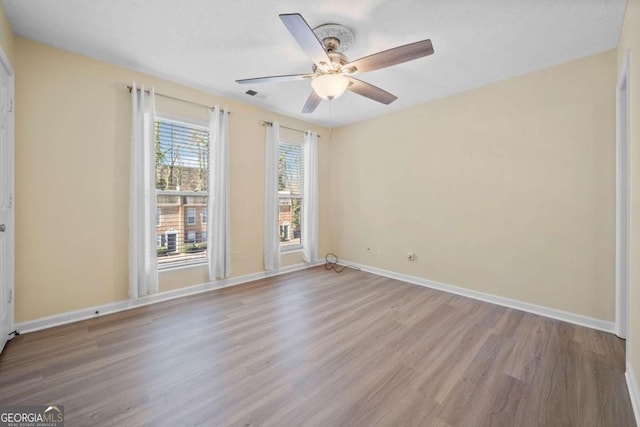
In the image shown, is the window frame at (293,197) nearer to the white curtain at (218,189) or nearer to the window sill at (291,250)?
the window sill at (291,250)

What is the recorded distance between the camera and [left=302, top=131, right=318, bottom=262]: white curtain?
4633 millimetres

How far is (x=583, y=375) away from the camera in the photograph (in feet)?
5.88

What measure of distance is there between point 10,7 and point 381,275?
4.76 meters

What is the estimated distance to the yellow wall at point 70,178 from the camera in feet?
A: 7.58

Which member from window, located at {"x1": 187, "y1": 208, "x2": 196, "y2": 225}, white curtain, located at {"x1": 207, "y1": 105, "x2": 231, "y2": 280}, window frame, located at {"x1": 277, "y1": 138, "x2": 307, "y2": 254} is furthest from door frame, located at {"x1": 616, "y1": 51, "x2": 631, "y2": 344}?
window, located at {"x1": 187, "y1": 208, "x2": 196, "y2": 225}

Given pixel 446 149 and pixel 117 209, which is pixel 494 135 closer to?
pixel 446 149

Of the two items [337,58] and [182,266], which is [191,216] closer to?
[182,266]

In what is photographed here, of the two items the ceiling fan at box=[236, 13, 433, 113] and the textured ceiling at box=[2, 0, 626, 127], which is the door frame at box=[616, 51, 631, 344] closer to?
the textured ceiling at box=[2, 0, 626, 127]

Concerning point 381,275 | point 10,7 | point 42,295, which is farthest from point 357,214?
point 10,7

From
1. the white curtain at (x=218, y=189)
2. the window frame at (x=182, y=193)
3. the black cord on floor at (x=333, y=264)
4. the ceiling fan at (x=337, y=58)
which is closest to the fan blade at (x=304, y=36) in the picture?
the ceiling fan at (x=337, y=58)

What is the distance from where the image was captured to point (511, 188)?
294cm

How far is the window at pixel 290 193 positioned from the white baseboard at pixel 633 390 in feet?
12.6

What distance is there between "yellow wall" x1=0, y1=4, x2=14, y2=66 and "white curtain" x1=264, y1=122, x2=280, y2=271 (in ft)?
8.44

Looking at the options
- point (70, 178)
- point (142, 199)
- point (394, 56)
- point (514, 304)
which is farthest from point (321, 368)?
point (70, 178)
